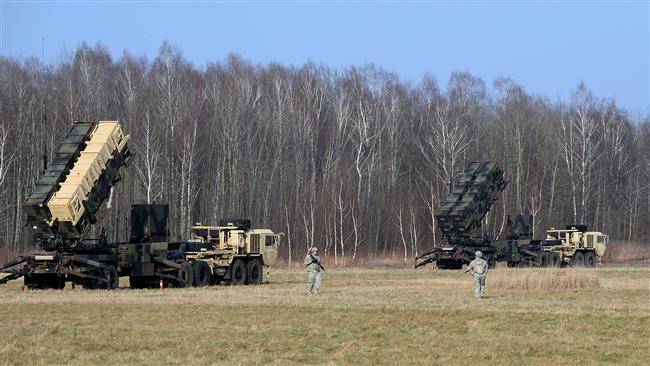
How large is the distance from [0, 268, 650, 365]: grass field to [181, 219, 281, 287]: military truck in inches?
189

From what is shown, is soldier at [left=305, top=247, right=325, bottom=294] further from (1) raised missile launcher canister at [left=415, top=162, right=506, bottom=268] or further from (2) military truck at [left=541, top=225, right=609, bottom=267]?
(2) military truck at [left=541, top=225, right=609, bottom=267]

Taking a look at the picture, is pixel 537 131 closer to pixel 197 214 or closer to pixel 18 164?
pixel 197 214

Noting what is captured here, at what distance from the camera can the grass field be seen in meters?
21.2

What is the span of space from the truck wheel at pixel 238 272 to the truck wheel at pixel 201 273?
1.27 metres

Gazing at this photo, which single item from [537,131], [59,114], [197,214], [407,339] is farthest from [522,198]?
[407,339]

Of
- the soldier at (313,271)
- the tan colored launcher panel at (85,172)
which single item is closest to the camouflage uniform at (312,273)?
the soldier at (313,271)

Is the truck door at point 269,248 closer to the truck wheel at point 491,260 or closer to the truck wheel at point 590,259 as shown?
the truck wheel at point 491,260

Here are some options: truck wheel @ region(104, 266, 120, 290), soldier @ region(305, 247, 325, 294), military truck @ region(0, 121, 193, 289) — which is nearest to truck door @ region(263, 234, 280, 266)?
military truck @ region(0, 121, 193, 289)

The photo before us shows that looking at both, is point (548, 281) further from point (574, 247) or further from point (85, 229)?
point (574, 247)

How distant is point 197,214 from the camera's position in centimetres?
8562

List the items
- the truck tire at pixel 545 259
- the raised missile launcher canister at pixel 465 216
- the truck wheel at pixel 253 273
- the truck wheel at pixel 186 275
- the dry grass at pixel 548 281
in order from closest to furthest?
1. the dry grass at pixel 548 281
2. the truck wheel at pixel 186 275
3. the truck wheel at pixel 253 273
4. the raised missile launcher canister at pixel 465 216
5. the truck tire at pixel 545 259

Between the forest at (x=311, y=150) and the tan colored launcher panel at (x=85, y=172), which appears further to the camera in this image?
the forest at (x=311, y=150)

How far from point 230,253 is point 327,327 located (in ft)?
63.7

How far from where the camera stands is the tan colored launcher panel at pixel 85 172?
39.0 meters
